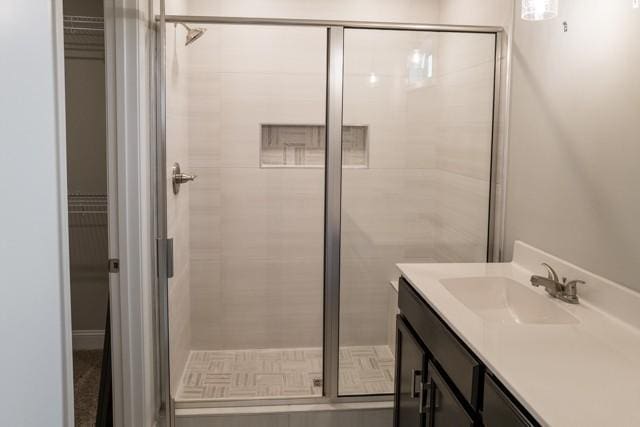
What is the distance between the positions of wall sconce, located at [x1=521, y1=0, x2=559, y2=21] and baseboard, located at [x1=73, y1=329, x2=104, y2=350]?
324 centimetres

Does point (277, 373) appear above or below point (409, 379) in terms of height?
below

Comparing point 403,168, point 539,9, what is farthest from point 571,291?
point 403,168

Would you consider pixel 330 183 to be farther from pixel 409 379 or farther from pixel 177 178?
pixel 409 379

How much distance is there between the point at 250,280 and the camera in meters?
3.25

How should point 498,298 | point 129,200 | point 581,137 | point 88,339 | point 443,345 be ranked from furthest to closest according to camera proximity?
point 88,339
point 129,200
point 498,298
point 581,137
point 443,345

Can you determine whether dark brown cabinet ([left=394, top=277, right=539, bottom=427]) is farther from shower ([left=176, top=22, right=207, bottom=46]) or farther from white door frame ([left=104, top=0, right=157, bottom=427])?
shower ([left=176, top=22, right=207, bottom=46])

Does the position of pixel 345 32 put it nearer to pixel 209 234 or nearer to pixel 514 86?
pixel 514 86

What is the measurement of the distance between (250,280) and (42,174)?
2038 millimetres

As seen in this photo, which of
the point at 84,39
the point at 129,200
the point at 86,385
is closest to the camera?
the point at 129,200

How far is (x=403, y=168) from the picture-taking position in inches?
109

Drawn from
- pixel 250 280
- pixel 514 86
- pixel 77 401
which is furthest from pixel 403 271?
pixel 77 401

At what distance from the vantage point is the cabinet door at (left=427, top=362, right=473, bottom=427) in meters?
1.62

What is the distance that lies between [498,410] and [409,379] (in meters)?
0.83

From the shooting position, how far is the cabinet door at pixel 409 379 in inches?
79.0
